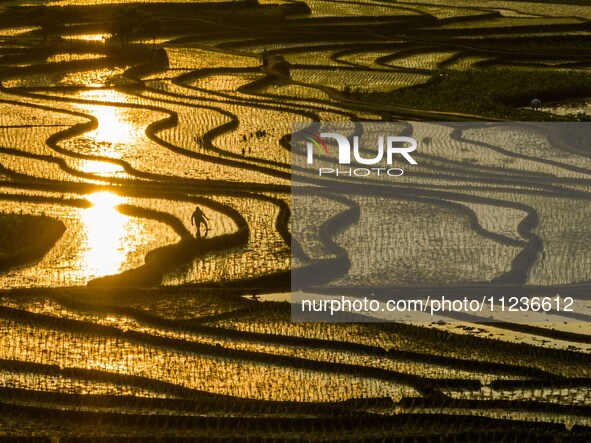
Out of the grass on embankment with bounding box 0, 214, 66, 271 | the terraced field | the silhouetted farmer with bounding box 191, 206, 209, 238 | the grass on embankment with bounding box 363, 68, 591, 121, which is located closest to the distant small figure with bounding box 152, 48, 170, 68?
the terraced field

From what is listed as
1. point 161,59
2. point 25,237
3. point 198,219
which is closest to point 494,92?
point 161,59

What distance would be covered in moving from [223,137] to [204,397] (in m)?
9.62

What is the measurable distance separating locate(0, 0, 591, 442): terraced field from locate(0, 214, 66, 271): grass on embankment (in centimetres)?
4

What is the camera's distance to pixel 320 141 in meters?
18.0

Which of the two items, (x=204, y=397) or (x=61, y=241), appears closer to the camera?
(x=204, y=397)

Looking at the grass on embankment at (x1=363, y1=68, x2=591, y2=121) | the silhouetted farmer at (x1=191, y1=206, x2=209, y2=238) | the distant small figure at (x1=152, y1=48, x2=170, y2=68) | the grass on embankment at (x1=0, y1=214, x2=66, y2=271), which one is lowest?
the distant small figure at (x1=152, y1=48, x2=170, y2=68)

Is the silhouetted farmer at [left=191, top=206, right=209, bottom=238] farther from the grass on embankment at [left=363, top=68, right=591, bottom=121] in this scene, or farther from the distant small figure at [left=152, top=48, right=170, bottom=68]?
the distant small figure at [left=152, top=48, right=170, bottom=68]

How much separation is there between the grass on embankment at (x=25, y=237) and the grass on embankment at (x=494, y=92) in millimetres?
8138

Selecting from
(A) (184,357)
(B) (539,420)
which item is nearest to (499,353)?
(B) (539,420)

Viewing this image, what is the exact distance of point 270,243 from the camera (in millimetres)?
13234

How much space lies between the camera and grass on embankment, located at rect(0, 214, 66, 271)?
1273 centimetres

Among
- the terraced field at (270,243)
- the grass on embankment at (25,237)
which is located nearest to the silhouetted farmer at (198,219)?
the terraced field at (270,243)

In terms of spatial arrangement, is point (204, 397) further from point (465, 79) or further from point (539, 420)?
point (465, 79)

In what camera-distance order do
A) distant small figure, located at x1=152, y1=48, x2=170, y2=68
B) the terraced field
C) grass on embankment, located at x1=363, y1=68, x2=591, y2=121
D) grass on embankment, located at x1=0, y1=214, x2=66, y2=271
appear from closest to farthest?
the terraced field → grass on embankment, located at x1=0, y1=214, x2=66, y2=271 → grass on embankment, located at x1=363, y1=68, x2=591, y2=121 → distant small figure, located at x1=152, y1=48, x2=170, y2=68
